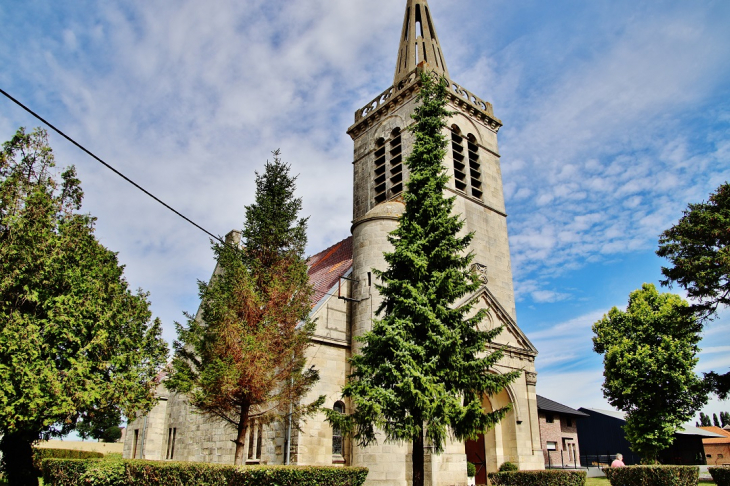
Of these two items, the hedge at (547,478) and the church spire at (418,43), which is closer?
the hedge at (547,478)

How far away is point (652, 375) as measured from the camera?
2834 cm

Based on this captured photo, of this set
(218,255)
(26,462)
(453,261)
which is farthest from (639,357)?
(26,462)

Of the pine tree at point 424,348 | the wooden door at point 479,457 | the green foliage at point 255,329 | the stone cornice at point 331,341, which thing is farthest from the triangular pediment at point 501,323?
the green foliage at point 255,329

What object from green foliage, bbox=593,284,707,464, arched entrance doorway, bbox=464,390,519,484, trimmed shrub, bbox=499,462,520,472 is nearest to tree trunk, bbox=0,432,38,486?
arched entrance doorway, bbox=464,390,519,484

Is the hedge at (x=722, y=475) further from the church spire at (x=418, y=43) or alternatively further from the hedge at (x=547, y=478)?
the church spire at (x=418, y=43)

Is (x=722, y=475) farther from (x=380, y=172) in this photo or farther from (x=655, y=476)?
(x=380, y=172)

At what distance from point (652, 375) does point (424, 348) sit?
74.8 feet

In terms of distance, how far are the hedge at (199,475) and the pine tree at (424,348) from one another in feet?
3.69

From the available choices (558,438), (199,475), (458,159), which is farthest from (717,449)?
(199,475)

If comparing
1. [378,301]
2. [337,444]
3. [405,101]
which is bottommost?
[337,444]

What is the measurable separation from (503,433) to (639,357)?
46.3 feet

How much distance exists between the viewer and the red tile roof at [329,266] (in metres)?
19.6

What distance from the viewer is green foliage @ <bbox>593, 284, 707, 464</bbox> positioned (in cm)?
2775

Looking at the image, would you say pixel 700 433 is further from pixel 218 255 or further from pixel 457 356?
pixel 218 255
